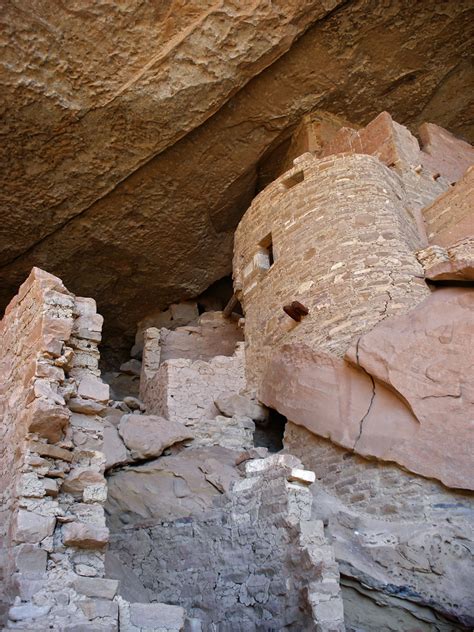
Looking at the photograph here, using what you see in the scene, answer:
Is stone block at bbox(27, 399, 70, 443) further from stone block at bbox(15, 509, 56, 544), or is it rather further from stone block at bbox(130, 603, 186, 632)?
stone block at bbox(130, 603, 186, 632)

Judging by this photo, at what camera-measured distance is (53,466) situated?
4.36 m

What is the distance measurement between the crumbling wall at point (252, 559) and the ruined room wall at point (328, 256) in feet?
7.94

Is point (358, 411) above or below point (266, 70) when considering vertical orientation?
below

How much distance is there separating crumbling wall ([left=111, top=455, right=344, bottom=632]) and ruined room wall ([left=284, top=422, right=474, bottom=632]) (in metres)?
0.65

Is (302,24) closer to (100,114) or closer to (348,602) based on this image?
(100,114)

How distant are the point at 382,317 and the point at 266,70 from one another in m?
5.88

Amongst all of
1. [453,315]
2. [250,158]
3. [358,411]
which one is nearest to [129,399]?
[358,411]

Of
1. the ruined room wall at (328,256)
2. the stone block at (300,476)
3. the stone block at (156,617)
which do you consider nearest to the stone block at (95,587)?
the stone block at (156,617)

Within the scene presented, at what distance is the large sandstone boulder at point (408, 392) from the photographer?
614 cm

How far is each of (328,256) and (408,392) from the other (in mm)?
2481

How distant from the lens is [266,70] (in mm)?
11414

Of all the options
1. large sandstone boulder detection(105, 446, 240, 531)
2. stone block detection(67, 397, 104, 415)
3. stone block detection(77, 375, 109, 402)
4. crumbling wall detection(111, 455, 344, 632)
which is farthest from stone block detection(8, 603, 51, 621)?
large sandstone boulder detection(105, 446, 240, 531)

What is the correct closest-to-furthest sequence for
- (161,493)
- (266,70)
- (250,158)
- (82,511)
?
(82,511), (161,493), (266,70), (250,158)

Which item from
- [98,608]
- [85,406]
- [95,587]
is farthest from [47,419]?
[98,608]
